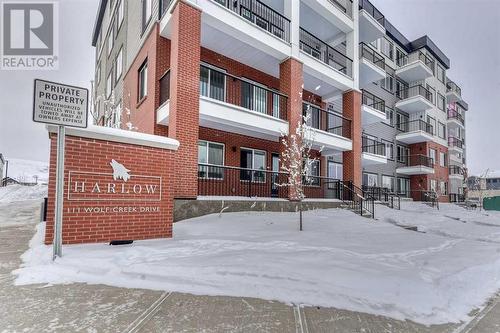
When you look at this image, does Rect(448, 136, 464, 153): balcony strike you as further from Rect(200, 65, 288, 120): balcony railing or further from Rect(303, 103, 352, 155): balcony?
Rect(200, 65, 288, 120): balcony railing

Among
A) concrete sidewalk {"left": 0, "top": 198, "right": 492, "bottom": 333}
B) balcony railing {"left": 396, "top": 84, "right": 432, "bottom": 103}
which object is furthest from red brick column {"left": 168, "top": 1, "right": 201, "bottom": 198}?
balcony railing {"left": 396, "top": 84, "right": 432, "bottom": 103}

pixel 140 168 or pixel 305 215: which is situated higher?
pixel 140 168

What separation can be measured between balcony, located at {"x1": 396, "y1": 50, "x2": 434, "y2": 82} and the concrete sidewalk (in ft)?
86.5

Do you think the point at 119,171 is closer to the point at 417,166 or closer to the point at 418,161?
the point at 417,166

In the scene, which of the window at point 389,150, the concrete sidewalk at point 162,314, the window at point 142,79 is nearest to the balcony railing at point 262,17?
the window at point 142,79

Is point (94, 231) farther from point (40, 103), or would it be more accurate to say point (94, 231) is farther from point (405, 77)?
point (405, 77)

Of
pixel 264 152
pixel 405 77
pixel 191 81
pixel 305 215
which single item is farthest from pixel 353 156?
pixel 405 77

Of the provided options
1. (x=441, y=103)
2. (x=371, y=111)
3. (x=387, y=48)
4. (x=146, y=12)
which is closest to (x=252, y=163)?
(x=146, y=12)

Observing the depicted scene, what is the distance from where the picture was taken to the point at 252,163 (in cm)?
1347

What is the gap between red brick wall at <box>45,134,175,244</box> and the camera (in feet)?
16.3

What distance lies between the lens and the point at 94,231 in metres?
5.21

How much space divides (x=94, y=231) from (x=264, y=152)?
9.61 meters

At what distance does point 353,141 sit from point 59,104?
1384 centimetres

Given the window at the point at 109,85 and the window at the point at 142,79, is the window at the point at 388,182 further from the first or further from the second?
the window at the point at 109,85
